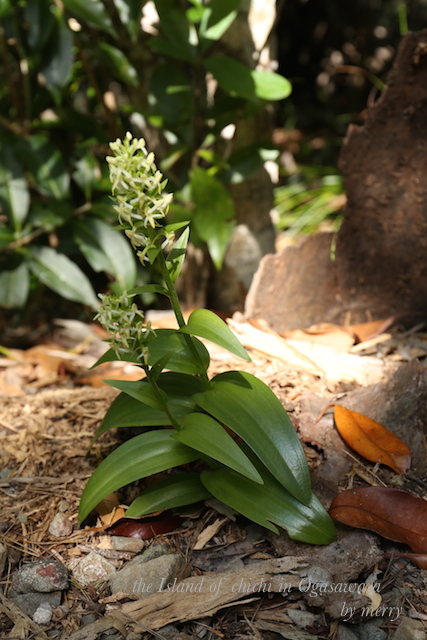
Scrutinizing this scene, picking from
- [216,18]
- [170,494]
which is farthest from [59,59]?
[170,494]

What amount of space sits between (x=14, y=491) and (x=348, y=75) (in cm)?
437

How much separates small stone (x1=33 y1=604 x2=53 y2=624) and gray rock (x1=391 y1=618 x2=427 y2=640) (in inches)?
29.6

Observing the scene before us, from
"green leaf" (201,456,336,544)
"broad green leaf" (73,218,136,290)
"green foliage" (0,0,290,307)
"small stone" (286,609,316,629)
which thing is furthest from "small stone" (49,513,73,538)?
"broad green leaf" (73,218,136,290)

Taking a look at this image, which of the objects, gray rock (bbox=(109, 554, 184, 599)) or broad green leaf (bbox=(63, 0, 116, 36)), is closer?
A: gray rock (bbox=(109, 554, 184, 599))

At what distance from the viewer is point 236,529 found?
1480 millimetres

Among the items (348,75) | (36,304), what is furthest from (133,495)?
(348,75)

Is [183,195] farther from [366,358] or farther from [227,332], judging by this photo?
[227,332]

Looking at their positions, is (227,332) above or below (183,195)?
above

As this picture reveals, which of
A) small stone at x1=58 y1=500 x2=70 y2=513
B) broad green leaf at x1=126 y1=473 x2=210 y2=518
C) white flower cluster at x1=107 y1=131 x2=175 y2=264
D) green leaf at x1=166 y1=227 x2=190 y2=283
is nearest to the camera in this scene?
white flower cluster at x1=107 y1=131 x2=175 y2=264

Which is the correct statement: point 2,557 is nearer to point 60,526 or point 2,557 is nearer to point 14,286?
point 60,526

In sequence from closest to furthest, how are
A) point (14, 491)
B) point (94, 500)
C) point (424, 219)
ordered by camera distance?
point (94, 500), point (14, 491), point (424, 219)

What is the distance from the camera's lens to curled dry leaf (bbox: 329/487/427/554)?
1.35 meters

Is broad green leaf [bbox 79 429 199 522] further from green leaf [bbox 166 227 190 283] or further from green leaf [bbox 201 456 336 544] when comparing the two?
green leaf [bbox 166 227 190 283]

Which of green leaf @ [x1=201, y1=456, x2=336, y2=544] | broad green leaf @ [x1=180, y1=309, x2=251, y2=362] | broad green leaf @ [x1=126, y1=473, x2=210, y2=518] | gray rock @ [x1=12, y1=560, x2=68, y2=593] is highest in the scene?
broad green leaf @ [x1=180, y1=309, x2=251, y2=362]
